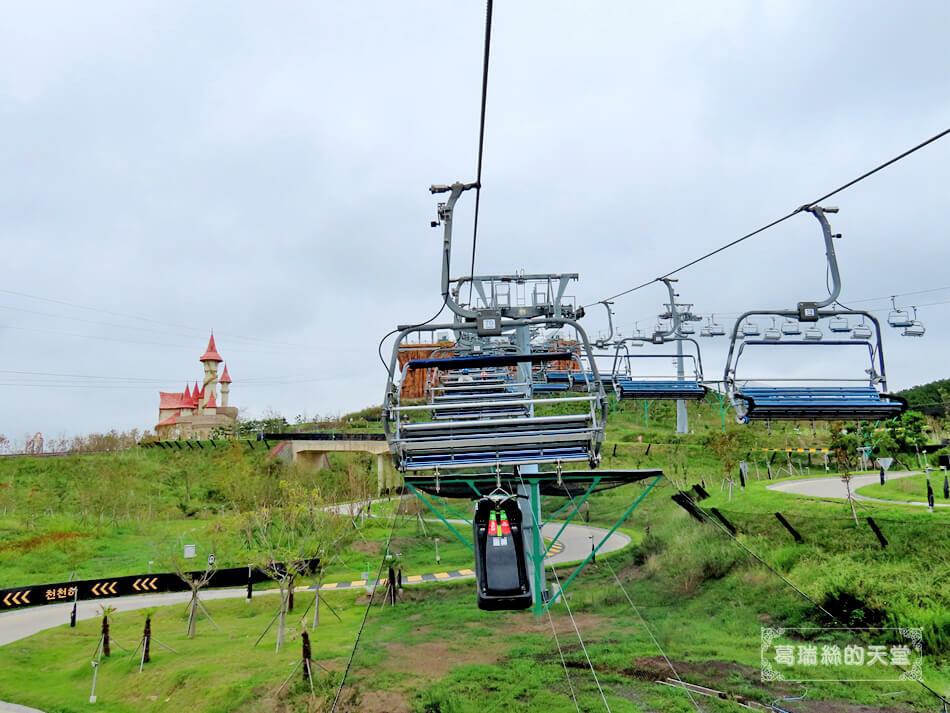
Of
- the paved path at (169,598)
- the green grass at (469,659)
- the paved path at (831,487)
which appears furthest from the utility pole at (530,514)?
the paved path at (831,487)

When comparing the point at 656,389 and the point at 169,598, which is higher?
the point at 656,389

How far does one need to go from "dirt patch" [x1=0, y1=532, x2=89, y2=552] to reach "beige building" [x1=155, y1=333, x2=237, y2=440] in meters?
35.2

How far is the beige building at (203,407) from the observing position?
67.4 meters

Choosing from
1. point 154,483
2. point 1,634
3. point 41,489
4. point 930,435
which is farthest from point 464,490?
point 41,489

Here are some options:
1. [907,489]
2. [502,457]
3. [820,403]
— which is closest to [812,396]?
[820,403]

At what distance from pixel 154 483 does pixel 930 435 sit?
A: 1927 inches

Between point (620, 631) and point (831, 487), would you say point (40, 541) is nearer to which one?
point (620, 631)

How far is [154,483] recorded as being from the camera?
42812 mm

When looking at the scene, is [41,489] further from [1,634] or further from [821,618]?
[821,618]

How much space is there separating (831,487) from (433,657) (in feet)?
53.0

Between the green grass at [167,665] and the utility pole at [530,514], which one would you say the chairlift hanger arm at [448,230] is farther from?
the green grass at [167,665]

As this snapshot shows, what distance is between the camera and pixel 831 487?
2098cm

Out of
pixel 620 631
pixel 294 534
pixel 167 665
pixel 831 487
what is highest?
pixel 831 487

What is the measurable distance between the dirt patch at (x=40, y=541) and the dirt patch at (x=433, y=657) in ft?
81.0
